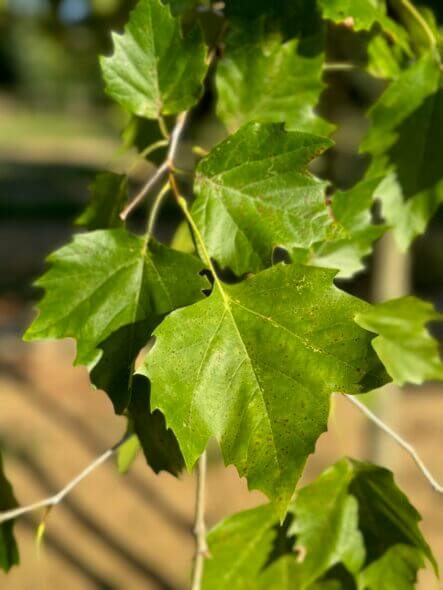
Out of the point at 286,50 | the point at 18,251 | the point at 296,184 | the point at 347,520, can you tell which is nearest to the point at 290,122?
the point at 286,50

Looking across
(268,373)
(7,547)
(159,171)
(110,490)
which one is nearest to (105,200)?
(159,171)

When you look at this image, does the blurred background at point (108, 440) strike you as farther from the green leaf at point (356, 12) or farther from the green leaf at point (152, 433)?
the green leaf at point (152, 433)

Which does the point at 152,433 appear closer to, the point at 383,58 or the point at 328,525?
the point at 328,525

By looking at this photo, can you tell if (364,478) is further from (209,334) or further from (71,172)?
(71,172)

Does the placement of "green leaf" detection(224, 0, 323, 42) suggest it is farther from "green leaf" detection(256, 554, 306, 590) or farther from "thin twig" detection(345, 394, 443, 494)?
"green leaf" detection(256, 554, 306, 590)

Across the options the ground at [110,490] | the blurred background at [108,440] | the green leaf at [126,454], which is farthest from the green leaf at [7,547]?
the ground at [110,490]

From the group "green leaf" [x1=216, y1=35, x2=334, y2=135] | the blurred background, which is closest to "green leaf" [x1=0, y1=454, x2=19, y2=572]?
"green leaf" [x1=216, y1=35, x2=334, y2=135]
